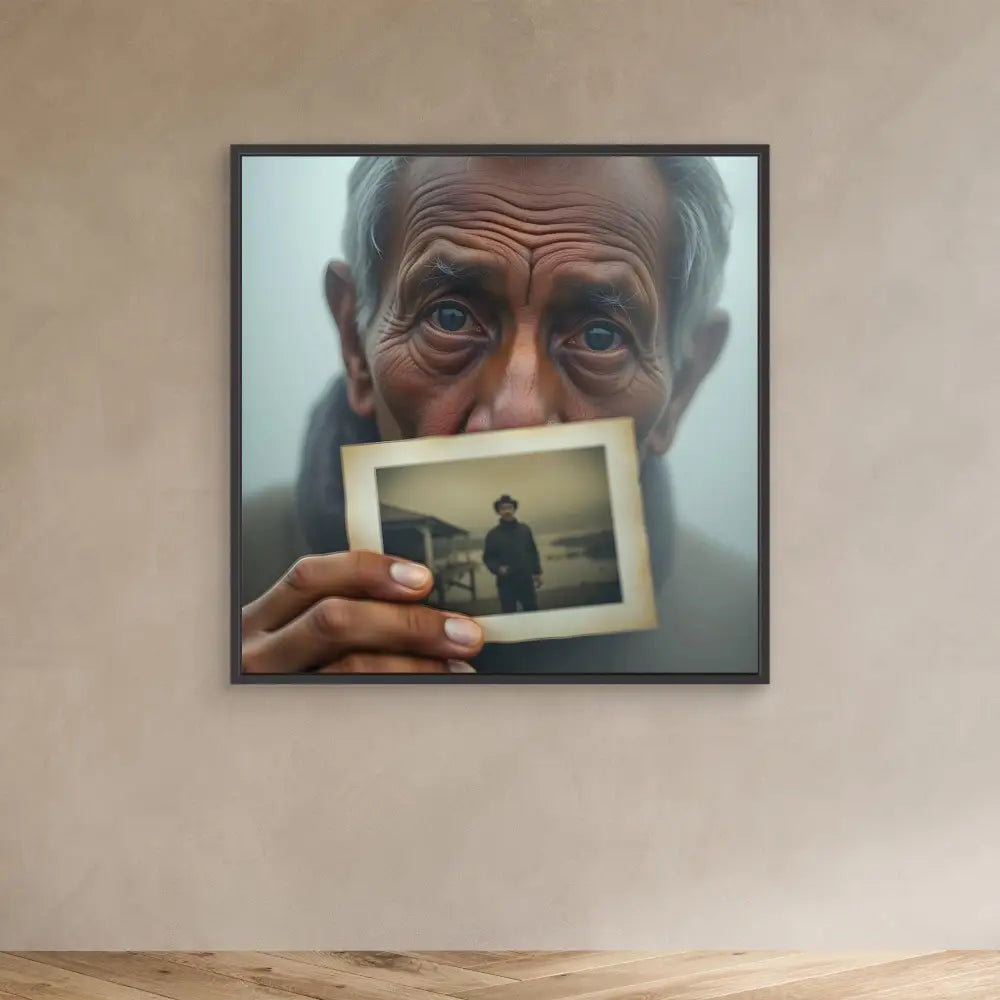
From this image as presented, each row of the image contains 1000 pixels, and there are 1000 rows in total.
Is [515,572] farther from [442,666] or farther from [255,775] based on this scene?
[255,775]

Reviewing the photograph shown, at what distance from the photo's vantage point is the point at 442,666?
259cm

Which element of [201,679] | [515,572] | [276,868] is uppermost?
[515,572]

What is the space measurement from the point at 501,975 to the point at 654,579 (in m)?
0.90

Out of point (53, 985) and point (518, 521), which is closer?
point (53, 985)

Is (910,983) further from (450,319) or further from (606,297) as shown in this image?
(450,319)

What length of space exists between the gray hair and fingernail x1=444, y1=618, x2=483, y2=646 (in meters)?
0.68

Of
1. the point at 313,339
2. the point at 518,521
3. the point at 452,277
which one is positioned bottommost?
the point at 518,521

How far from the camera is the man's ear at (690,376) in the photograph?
2.58m

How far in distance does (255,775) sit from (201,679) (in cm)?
25

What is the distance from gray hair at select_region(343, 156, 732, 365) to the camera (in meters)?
2.58

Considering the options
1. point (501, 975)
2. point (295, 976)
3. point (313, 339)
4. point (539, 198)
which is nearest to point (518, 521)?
point (313, 339)

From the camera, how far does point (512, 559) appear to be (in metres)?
2.57

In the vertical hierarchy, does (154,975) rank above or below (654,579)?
below

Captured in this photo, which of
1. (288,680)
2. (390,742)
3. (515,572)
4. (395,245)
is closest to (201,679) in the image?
(288,680)
